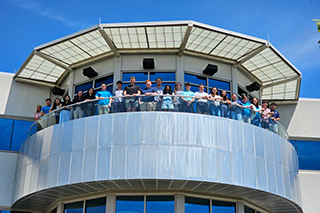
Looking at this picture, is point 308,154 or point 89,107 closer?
point 89,107

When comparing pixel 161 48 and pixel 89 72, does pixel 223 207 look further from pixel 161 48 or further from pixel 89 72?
pixel 89 72

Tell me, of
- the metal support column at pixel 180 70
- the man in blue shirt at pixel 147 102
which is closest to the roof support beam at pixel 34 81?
the metal support column at pixel 180 70

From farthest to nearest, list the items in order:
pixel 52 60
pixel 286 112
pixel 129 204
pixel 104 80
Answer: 1. pixel 286 112
2. pixel 52 60
3. pixel 104 80
4. pixel 129 204

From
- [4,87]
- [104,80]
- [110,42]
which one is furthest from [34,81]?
[110,42]

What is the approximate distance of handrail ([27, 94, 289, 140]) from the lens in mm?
15688

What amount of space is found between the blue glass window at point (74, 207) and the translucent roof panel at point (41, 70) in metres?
6.29

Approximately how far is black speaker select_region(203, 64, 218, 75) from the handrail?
8.75 feet

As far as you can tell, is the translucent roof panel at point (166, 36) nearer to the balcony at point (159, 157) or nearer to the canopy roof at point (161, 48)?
the canopy roof at point (161, 48)

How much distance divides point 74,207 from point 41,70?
678 centimetres

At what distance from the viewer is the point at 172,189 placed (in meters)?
16.0

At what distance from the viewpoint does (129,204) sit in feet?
52.5

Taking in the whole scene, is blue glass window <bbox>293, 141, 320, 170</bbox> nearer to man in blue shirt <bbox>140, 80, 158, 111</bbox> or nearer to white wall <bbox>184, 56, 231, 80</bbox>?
white wall <bbox>184, 56, 231, 80</bbox>

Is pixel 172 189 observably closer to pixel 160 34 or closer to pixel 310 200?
pixel 160 34

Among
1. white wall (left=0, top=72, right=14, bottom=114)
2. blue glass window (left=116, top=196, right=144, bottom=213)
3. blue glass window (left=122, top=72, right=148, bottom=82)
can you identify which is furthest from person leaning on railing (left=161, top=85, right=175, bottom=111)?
white wall (left=0, top=72, right=14, bottom=114)
